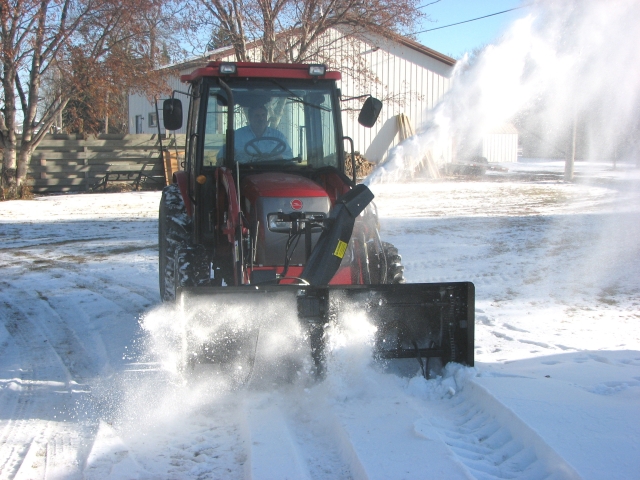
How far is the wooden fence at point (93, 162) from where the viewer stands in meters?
20.8

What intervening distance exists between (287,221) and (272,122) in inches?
50.1

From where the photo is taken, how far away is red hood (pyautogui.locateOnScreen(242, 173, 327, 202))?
17.0ft

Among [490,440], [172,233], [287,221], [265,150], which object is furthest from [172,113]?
[490,440]

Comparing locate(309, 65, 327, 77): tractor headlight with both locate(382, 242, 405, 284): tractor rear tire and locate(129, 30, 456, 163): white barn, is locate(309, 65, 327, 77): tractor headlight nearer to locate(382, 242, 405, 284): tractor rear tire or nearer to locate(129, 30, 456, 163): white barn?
locate(382, 242, 405, 284): tractor rear tire

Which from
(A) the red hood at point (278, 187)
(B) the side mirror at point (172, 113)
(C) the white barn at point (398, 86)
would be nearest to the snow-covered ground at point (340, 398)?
(A) the red hood at point (278, 187)

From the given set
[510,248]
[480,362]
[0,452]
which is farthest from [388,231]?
[0,452]

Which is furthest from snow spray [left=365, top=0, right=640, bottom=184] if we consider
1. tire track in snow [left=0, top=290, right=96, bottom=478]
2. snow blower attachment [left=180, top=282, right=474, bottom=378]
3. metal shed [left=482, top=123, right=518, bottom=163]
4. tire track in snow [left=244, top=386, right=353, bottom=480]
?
metal shed [left=482, top=123, right=518, bottom=163]

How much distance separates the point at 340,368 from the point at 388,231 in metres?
8.14

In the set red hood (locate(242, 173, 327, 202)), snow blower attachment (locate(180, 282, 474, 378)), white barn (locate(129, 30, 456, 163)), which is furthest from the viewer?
white barn (locate(129, 30, 456, 163))

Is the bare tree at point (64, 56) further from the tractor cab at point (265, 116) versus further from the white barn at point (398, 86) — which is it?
the tractor cab at point (265, 116)

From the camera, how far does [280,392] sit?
15.1 ft

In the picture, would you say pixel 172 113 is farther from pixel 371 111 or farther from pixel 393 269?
pixel 393 269

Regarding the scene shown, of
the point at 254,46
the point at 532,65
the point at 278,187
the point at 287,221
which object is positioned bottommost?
the point at 287,221

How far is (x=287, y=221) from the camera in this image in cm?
507
